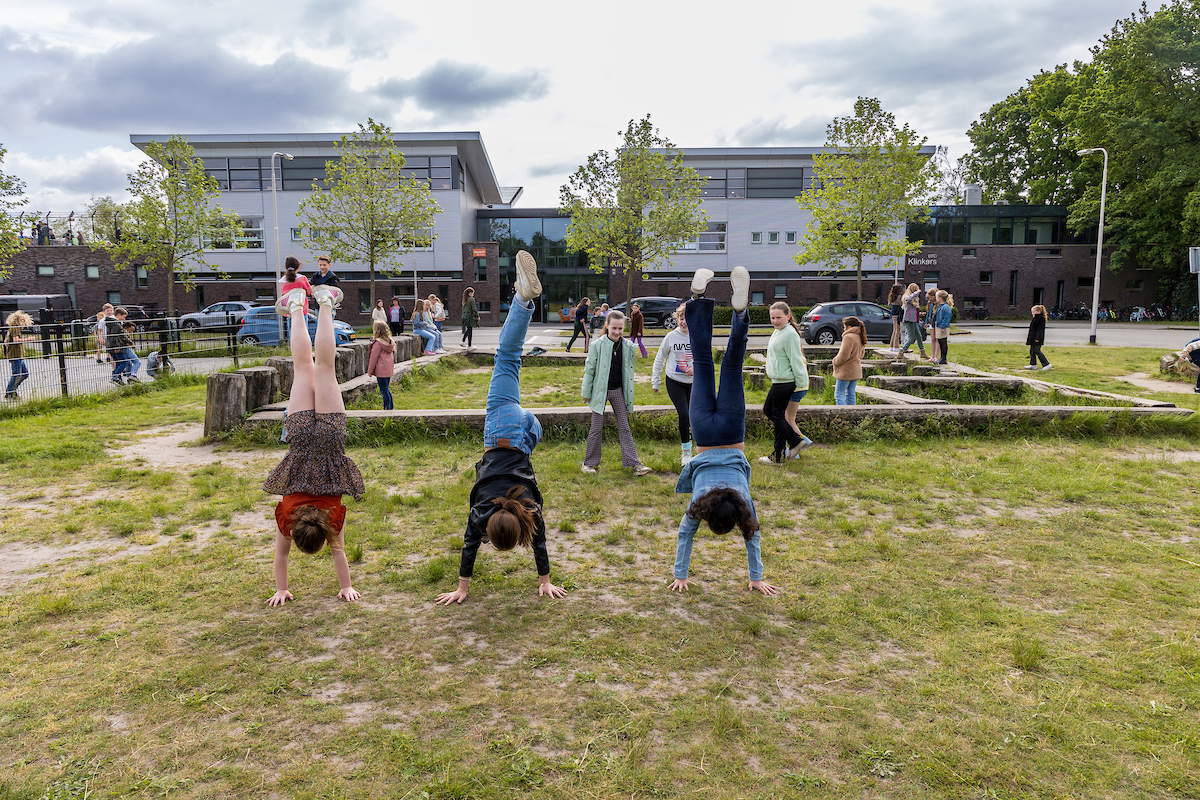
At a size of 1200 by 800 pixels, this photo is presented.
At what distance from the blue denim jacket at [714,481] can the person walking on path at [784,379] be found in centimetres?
354

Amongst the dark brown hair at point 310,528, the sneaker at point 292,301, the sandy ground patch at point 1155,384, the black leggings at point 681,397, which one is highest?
the sneaker at point 292,301

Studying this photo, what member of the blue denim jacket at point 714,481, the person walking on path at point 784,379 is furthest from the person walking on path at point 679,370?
the blue denim jacket at point 714,481

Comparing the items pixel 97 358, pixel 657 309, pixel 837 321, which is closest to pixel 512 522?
pixel 97 358

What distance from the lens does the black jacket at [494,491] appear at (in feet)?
13.5

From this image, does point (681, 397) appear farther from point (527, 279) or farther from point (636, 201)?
point (636, 201)

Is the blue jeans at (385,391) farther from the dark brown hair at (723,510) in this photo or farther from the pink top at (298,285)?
the dark brown hair at (723,510)

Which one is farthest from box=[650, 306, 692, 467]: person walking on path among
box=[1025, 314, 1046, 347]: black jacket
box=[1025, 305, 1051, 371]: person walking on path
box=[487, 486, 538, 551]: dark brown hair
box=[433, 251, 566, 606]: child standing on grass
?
box=[1025, 314, 1046, 347]: black jacket

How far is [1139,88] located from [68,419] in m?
48.5

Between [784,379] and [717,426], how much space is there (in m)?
3.88

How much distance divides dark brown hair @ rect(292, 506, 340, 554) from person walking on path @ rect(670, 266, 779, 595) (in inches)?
84.3

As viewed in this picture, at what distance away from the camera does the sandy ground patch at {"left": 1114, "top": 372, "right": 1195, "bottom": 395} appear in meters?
13.3

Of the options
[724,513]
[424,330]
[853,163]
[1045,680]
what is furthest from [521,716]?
[853,163]

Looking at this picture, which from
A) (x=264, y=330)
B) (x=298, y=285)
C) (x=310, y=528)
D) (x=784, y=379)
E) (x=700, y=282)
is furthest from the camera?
(x=264, y=330)

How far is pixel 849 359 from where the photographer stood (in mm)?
9641
